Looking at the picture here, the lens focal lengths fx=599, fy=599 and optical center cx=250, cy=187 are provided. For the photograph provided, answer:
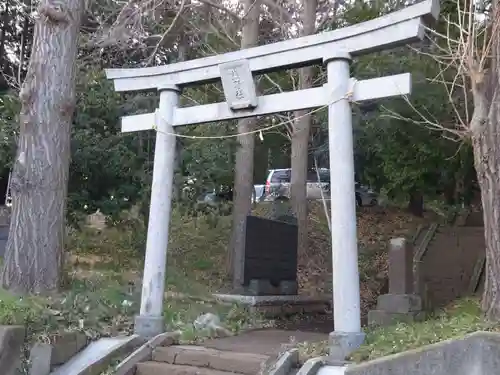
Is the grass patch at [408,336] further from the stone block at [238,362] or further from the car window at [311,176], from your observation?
the car window at [311,176]

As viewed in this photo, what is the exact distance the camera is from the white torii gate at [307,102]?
20.3 feet

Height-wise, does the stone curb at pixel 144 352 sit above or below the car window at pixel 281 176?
below

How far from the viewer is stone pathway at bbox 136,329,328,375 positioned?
20.4 feet

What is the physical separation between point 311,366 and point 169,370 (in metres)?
1.62

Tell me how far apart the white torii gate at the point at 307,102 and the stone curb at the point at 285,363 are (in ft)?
1.41

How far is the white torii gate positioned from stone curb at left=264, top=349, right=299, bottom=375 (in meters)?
0.43

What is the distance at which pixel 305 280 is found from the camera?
1423 centimetres

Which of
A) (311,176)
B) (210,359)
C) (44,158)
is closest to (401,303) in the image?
(210,359)

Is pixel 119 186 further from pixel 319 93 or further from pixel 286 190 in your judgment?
pixel 286 190

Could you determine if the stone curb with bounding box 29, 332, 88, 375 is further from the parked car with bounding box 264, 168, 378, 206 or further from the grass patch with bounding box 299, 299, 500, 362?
the parked car with bounding box 264, 168, 378, 206

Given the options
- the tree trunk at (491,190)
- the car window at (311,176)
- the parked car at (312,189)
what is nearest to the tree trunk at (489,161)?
the tree trunk at (491,190)

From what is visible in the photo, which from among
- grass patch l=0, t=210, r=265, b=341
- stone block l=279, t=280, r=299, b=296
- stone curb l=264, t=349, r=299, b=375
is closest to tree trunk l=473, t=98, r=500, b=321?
stone curb l=264, t=349, r=299, b=375

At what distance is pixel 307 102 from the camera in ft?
22.6

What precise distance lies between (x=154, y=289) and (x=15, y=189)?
2.36m
